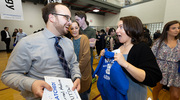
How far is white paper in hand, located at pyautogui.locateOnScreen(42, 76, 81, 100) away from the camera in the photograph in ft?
2.20

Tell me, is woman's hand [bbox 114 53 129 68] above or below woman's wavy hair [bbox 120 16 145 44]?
below

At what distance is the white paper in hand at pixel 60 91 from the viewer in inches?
26.4

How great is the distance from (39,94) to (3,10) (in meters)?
2.42

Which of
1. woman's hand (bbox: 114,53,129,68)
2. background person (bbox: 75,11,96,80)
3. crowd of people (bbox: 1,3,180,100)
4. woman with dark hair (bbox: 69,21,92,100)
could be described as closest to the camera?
crowd of people (bbox: 1,3,180,100)

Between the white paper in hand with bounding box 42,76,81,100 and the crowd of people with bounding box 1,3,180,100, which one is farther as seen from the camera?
the crowd of people with bounding box 1,3,180,100

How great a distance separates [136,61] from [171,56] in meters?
1.35

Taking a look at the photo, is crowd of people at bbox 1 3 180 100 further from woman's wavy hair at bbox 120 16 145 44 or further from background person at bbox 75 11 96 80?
background person at bbox 75 11 96 80

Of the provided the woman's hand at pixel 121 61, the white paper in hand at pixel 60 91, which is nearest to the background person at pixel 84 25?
the woman's hand at pixel 121 61

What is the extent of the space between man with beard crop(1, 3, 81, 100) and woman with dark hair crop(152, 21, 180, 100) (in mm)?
1810

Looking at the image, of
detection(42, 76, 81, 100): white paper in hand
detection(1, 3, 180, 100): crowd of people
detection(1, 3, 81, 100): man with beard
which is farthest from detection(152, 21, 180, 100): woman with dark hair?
detection(42, 76, 81, 100): white paper in hand

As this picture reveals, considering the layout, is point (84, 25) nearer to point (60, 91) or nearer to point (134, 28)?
point (134, 28)

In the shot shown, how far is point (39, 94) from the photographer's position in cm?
66

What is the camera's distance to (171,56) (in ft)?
5.95

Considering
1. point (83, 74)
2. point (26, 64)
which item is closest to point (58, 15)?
point (26, 64)
